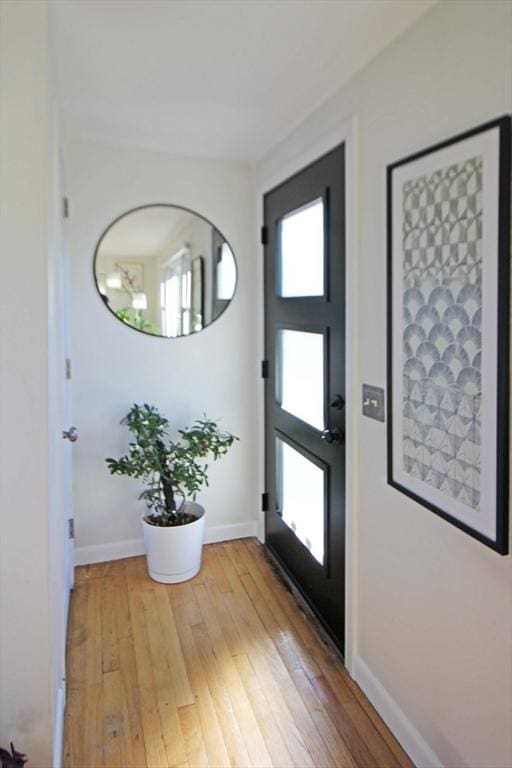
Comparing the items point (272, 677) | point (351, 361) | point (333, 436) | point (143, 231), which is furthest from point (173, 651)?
point (143, 231)

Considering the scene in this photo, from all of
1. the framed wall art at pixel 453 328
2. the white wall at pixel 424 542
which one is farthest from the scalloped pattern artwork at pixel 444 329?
the white wall at pixel 424 542

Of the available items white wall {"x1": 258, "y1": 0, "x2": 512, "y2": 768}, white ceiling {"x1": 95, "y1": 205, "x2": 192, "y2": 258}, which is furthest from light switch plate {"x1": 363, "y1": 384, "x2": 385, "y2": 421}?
white ceiling {"x1": 95, "y1": 205, "x2": 192, "y2": 258}

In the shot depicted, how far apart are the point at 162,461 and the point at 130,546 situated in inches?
25.7

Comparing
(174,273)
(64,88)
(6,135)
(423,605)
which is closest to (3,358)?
(6,135)

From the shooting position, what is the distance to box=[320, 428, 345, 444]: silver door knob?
1.98 metres

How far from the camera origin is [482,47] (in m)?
1.21

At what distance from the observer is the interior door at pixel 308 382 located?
2023 millimetres

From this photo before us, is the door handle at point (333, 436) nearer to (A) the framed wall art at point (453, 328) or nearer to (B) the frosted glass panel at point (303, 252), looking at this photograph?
(A) the framed wall art at point (453, 328)

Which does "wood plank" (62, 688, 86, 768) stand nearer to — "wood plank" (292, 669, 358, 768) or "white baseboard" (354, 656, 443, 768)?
"wood plank" (292, 669, 358, 768)

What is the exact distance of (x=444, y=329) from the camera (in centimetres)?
134

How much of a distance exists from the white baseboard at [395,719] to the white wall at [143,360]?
1366 millimetres

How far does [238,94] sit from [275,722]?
2.33 m

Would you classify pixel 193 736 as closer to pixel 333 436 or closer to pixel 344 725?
pixel 344 725

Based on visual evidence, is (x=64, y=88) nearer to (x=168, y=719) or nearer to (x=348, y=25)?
(x=348, y=25)
